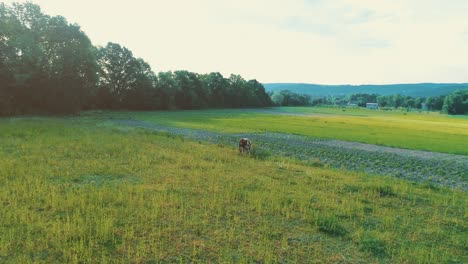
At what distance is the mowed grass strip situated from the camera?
26.1ft

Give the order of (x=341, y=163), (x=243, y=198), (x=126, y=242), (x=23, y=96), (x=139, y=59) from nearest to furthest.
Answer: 1. (x=126, y=242)
2. (x=243, y=198)
3. (x=341, y=163)
4. (x=23, y=96)
5. (x=139, y=59)

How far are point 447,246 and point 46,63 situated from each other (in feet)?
204

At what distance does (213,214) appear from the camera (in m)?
10.5

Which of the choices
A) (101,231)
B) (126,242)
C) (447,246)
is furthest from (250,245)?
(447,246)

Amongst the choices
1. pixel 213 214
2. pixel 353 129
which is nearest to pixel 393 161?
pixel 213 214

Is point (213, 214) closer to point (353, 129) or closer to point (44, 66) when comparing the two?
point (353, 129)

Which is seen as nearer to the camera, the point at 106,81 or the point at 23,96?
the point at 23,96

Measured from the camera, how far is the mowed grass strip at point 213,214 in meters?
7.95

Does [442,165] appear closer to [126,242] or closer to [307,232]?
[307,232]

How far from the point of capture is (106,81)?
277ft

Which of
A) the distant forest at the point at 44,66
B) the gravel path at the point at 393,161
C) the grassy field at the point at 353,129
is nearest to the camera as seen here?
the gravel path at the point at 393,161

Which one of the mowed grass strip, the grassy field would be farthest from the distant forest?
the mowed grass strip

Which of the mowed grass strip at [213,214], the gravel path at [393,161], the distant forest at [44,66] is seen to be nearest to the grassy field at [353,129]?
the gravel path at [393,161]

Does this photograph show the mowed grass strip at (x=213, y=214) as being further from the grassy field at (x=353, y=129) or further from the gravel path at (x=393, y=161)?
the grassy field at (x=353, y=129)
